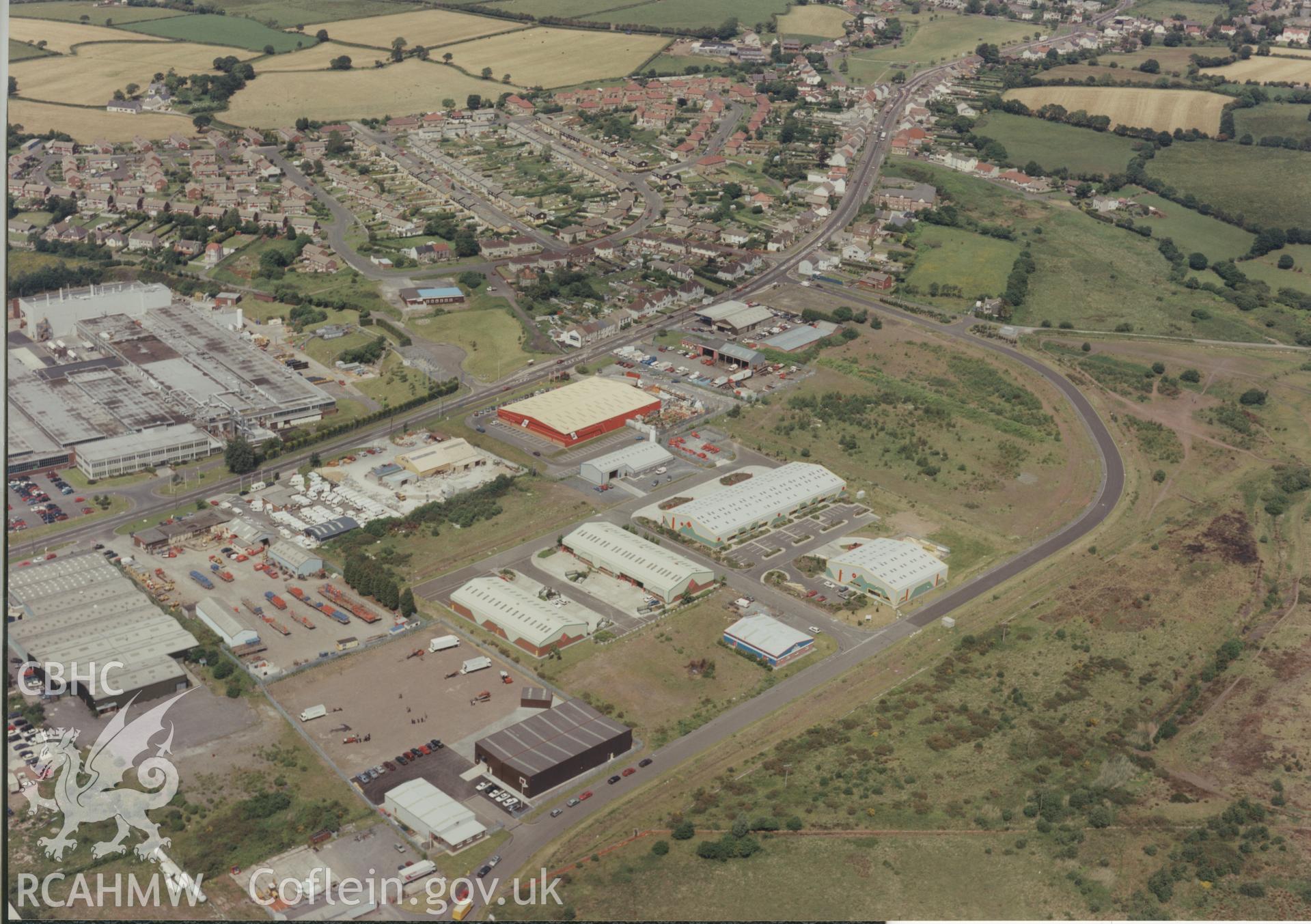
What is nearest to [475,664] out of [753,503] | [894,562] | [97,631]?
[97,631]

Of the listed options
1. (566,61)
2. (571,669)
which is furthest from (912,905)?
(566,61)

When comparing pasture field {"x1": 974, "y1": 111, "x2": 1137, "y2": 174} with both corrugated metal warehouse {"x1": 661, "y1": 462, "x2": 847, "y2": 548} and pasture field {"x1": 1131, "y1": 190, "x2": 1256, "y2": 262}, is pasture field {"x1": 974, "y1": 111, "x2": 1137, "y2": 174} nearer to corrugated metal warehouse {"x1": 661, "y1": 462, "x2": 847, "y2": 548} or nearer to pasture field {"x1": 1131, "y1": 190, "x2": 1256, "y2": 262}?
pasture field {"x1": 1131, "y1": 190, "x2": 1256, "y2": 262}

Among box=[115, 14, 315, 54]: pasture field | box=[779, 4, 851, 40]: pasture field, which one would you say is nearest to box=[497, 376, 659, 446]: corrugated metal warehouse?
box=[115, 14, 315, 54]: pasture field

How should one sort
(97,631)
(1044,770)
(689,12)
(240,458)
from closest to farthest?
(1044,770) → (97,631) → (240,458) → (689,12)

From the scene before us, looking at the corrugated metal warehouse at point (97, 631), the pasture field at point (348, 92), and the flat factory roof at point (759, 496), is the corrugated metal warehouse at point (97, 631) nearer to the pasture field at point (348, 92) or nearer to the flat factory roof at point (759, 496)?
the flat factory roof at point (759, 496)

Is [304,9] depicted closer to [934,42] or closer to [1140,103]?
[934,42]
